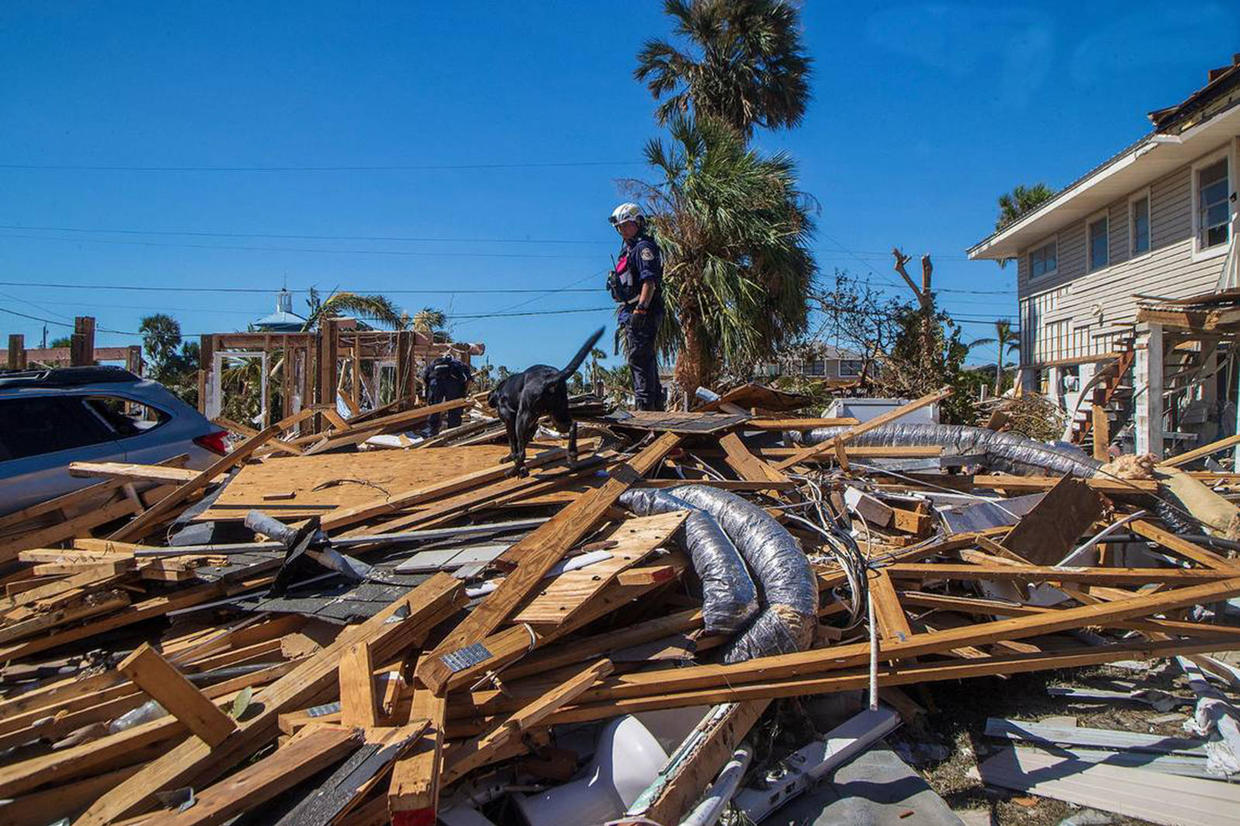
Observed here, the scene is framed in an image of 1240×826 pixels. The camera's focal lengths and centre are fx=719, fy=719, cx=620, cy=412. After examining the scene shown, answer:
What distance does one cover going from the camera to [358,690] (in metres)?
2.59

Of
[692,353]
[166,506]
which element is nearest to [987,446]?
[166,506]

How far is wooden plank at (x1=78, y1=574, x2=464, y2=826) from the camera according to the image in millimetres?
2355

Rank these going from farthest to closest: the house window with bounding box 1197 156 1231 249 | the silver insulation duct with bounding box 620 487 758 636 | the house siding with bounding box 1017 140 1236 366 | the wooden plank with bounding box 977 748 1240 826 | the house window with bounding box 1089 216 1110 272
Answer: the house window with bounding box 1089 216 1110 272 → the house siding with bounding box 1017 140 1236 366 → the house window with bounding box 1197 156 1231 249 → the silver insulation duct with bounding box 620 487 758 636 → the wooden plank with bounding box 977 748 1240 826

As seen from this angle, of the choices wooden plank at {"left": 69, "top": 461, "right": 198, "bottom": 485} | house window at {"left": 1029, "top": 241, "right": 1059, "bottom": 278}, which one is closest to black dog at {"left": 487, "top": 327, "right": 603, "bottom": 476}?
wooden plank at {"left": 69, "top": 461, "right": 198, "bottom": 485}

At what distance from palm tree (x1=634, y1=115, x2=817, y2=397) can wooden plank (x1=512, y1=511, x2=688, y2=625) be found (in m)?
8.15

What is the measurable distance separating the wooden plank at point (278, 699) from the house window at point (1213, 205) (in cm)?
1391

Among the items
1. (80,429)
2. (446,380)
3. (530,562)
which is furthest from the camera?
(446,380)

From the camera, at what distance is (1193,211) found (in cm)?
1222

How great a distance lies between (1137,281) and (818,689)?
48.3 ft

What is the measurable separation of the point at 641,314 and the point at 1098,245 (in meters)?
13.8

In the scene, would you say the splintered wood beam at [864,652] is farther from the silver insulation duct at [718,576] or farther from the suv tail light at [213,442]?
the suv tail light at [213,442]

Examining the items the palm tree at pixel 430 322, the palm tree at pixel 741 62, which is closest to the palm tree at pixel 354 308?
the palm tree at pixel 430 322

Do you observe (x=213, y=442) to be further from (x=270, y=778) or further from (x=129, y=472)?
(x=270, y=778)

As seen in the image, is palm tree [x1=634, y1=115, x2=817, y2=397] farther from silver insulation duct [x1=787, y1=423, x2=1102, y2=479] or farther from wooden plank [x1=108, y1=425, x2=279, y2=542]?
wooden plank [x1=108, y1=425, x2=279, y2=542]
